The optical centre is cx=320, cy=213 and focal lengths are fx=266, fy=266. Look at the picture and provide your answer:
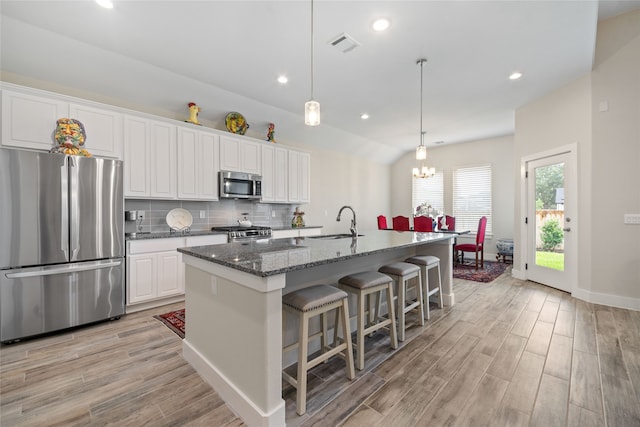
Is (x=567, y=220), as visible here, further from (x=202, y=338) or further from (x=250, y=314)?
(x=202, y=338)

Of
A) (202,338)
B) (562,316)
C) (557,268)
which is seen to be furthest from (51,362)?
(557,268)

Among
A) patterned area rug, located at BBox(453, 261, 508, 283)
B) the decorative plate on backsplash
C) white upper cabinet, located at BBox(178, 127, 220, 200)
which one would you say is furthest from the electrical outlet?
the decorative plate on backsplash

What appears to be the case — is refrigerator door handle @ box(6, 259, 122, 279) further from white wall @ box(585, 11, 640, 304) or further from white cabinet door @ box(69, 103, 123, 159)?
white wall @ box(585, 11, 640, 304)

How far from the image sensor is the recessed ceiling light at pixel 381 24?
2.46m

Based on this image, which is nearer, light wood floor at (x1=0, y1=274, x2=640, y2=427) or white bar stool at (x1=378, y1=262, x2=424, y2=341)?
light wood floor at (x1=0, y1=274, x2=640, y2=427)

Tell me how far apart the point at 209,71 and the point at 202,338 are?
3.09 metres

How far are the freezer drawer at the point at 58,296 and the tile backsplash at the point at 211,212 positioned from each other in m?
0.90

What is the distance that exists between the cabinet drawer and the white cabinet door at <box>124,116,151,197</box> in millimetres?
632

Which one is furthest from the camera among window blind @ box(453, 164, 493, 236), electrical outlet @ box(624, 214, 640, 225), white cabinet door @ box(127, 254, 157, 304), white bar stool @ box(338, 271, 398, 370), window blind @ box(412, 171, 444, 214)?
window blind @ box(412, 171, 444, 214)

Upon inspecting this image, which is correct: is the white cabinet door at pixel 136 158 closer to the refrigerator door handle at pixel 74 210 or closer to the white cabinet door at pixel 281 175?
the refrigerator door handle at pixel 74 210

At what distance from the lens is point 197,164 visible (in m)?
3.85

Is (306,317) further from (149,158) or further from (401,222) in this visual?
(401,222)

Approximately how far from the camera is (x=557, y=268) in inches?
157

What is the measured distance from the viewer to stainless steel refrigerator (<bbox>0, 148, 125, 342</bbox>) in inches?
93.2
